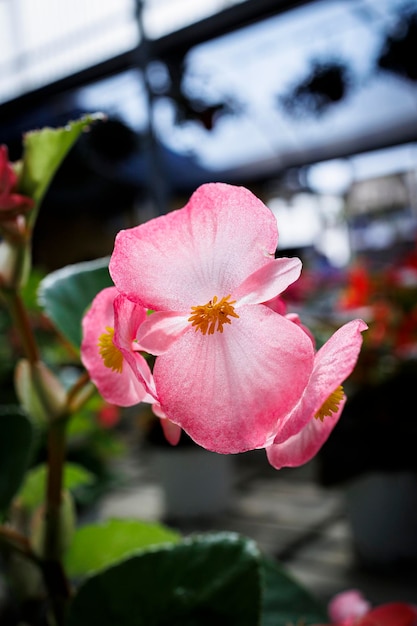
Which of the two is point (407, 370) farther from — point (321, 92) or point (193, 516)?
point (321, 92)

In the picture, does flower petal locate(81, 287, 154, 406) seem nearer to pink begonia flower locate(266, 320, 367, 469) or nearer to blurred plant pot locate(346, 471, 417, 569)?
pink begonia flower locate(266, 320, 367, 469)

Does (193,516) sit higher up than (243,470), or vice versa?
(193,516)

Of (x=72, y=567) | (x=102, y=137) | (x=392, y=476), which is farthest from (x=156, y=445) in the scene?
(x=72, y=567)

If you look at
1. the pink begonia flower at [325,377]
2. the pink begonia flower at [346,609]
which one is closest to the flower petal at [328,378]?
the pink begonia flower at [325,377]

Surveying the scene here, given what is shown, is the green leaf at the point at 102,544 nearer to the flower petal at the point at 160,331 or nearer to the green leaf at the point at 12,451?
the green leaf at the point at 12,451

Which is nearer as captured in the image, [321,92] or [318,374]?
[318,374]

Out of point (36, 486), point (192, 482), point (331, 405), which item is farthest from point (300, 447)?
point (192, 482)

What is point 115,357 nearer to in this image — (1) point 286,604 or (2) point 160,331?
(2) point 160,331
